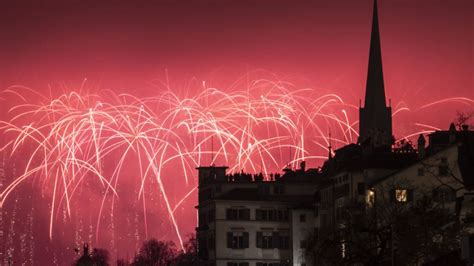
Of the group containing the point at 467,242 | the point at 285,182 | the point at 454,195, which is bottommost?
the point at 467,242

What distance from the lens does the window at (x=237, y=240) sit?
18712 centimetres

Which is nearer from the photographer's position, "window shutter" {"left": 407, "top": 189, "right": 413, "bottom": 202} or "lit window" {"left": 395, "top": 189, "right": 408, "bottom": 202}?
"lit window" {"left": 395, "top": 189, "right": 408, "bottom": 202}

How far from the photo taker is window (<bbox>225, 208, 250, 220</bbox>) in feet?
619

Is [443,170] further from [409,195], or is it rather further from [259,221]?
[259,221]

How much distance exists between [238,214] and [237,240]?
3080 millimetres

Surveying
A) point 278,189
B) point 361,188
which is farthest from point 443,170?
point 278,189

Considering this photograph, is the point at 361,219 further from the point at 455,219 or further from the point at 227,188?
the point at 227,188

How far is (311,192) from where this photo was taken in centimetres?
19200

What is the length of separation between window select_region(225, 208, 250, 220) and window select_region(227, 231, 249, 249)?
191 centimetres

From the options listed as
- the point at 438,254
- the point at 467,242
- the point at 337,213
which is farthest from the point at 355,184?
the point at 467,242

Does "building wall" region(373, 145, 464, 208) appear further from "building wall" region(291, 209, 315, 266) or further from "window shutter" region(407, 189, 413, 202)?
"building wall" region(291, 209, 315, 266)

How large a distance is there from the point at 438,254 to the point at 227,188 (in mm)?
82856

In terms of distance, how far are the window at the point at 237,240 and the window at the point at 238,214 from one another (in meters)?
1.91

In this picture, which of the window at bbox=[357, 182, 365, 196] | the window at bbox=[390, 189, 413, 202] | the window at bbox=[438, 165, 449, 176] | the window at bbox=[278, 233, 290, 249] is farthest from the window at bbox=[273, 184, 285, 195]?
the window at bbox=[438, 165, 449, 176]
